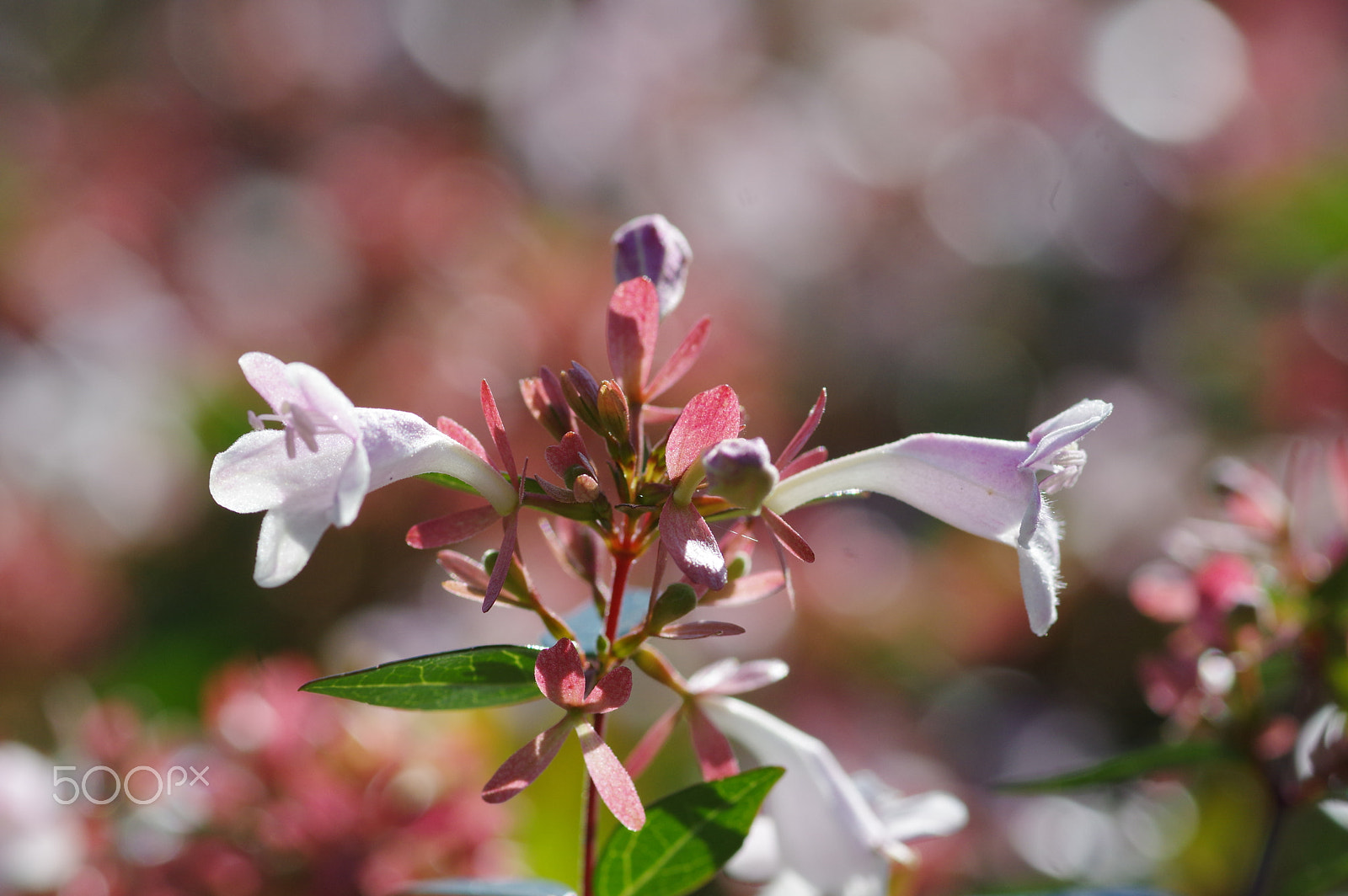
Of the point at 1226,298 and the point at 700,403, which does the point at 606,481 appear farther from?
the point at 1226,298

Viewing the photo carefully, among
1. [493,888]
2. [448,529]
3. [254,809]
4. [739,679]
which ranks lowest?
[254,809]

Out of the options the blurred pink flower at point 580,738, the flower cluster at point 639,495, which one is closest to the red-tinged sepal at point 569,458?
the flower cluster at point 639,495

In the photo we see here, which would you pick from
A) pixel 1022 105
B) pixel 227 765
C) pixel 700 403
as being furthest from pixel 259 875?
pixel 1022 105

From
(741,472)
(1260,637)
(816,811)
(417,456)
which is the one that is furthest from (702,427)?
(1260,637)

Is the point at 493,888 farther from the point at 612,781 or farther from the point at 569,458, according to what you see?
A: the point at 569,458

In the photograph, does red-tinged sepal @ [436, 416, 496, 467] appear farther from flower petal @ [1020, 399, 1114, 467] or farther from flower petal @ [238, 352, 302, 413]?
flower petal @ [1020, 399, 1114, 467]

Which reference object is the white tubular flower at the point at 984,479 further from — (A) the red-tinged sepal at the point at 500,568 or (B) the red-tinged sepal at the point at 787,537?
(A) the red-tinged sepal at the point at 500,568

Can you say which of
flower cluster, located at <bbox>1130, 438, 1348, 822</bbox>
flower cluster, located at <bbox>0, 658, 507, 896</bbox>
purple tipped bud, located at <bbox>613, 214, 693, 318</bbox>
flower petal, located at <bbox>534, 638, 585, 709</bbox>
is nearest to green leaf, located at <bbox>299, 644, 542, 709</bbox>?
flower petal, located at <bbox>534, 638, 585, 709</bbox>
